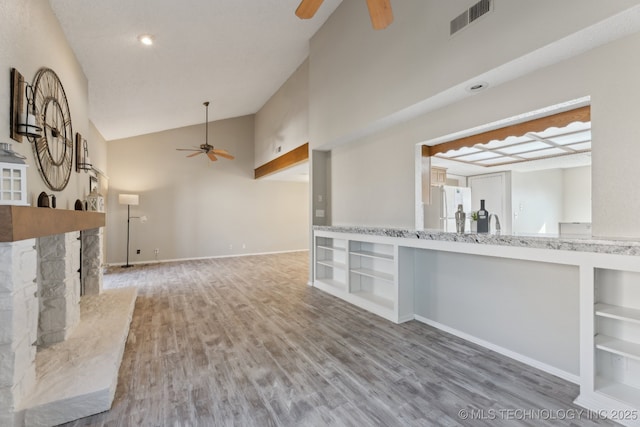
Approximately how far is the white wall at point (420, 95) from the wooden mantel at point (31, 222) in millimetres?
3316

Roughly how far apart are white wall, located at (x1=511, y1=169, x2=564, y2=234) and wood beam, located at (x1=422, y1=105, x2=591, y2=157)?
2.53 meters

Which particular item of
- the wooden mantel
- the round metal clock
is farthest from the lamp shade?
the wooden mantel

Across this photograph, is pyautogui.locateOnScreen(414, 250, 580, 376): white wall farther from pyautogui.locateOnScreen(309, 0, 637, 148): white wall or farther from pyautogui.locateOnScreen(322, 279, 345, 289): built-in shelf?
pyautogui.locateOnScreen(309, 0, 637, 148): white wall

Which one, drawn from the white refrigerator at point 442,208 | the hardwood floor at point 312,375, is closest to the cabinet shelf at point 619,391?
the hardwood floor at point 312,375

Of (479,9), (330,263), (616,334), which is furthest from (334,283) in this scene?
(479,9)

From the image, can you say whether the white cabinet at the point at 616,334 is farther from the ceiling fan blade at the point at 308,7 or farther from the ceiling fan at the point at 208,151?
the ceiling fan at the point at 208,151

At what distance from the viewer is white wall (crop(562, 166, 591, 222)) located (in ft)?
16.1

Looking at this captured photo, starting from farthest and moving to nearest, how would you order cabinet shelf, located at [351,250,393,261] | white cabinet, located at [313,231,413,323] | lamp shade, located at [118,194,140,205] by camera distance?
lamp shade, located at [118,194,140,205]
cabinet shelf, located at [351,250,393,261]
white cabinet, located at [313,231,413,323]

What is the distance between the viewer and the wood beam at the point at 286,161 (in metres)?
6.11

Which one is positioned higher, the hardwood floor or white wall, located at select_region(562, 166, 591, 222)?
white wall, located at select_region(562, 166, 591, 222)

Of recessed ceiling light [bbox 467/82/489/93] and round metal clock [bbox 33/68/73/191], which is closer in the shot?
round metal clock [bbox 33/68/73/191]

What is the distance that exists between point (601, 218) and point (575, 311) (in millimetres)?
757

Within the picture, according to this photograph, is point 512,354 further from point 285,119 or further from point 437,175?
point 285,119

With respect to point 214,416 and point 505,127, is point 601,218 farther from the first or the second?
point 214,416
